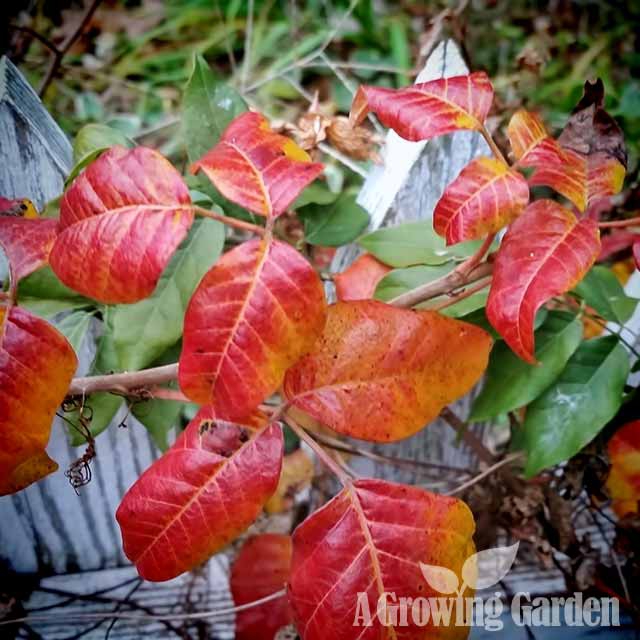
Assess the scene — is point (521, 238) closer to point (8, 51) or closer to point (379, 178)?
point (379, 178)

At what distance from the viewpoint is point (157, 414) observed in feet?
2.43

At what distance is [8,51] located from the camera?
1.44m

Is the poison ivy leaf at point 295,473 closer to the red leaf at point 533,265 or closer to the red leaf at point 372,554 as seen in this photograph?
the red leaf at point 372,554

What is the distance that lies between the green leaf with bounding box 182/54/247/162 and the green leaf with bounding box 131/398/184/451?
313 mm

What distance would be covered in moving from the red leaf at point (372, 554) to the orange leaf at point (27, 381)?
0.87 feet

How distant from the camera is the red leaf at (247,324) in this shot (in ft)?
1.60

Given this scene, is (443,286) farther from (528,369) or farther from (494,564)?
(494,564)

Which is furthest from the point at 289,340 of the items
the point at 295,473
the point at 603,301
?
the point at 295,473

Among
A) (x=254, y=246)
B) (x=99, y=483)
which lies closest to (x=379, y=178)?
(x=254, y=246)

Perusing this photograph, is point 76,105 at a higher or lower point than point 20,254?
higher

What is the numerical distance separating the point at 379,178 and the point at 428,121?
0.27 m

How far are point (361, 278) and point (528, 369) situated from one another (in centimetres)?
24

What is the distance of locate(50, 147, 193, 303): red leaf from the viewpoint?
1.67ft

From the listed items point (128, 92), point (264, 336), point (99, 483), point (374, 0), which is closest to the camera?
point (264, 336)
